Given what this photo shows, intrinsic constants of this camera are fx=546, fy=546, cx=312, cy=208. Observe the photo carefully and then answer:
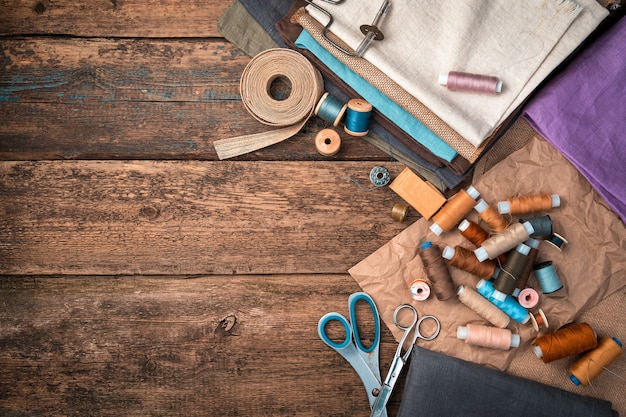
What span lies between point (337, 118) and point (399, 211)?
430 millimetres

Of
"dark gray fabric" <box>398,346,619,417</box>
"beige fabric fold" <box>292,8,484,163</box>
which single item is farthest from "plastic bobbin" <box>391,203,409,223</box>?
"dark gray fabric" <box>398,346,619,417</box>

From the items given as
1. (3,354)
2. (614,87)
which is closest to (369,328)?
(614,87)

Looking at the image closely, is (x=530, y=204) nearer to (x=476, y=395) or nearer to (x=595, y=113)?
(x=595, y=113)

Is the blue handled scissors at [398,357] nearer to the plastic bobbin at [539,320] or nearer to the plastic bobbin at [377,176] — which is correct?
the plastic bobbin at [539,320]

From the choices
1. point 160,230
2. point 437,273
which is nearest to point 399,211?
point 437,273

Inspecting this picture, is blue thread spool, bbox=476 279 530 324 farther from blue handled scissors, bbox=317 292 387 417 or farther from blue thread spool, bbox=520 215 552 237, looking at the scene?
blue handled scissors, bbox=317 292 387 417

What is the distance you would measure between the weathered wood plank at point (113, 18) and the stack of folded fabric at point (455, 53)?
407 millimetres

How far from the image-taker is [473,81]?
1.95m

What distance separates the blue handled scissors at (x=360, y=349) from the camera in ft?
6.86

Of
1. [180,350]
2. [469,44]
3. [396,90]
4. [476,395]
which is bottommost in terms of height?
[180,350]

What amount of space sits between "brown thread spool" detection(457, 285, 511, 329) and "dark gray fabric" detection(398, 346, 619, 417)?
0.60ft

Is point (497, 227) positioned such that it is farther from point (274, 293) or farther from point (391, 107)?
point (274, 293)

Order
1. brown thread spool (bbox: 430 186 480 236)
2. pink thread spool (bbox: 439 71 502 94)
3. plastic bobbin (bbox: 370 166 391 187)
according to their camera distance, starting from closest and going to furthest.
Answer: pink thread spool (bbox: 439 71 502 94) < brown thread spool (bbox: 430 186 480 236) < plastic bobbin (bbox: 370 166 391 187)

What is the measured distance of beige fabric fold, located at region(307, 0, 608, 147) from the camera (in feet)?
6.45
